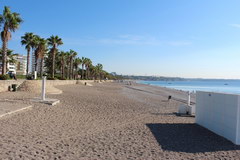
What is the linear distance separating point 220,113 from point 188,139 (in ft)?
5.06

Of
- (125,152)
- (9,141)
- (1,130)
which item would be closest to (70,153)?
(125,152)

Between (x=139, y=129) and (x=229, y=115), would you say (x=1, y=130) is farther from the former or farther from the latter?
(x=229, y=115)

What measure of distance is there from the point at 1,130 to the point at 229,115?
23.2 ft

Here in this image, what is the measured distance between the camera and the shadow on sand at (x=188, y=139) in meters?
6.77

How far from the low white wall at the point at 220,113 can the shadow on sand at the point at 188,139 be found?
0.24 metres

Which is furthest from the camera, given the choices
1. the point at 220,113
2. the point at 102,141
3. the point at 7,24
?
the point at 7,24

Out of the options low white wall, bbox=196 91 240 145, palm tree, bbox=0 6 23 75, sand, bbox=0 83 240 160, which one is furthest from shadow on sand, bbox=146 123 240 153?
palm tree, bbox=0 6 23 75

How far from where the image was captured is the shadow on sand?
6.77m

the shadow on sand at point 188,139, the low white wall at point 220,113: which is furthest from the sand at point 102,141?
the low white wall at point 220,113

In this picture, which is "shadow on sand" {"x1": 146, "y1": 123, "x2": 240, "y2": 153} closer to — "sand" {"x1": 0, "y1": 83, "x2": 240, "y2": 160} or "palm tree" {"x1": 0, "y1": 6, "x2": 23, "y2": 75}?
"sand" {"x1": 0, "y1": 83, "x2": 240, "y2": 160}

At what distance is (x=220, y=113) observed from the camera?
830 cm

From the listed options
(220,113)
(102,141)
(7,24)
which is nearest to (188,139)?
(220,113)

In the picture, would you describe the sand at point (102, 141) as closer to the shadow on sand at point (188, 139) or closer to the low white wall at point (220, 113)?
the shadow on sand at point (188, 139)

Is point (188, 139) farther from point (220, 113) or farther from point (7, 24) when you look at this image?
point (7, 24)
